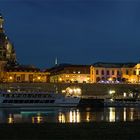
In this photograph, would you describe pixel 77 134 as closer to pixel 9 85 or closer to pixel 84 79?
pixel 9 85

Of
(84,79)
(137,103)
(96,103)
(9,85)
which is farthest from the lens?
(84,79)

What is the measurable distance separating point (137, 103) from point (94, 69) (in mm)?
61137

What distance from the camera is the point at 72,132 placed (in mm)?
27031

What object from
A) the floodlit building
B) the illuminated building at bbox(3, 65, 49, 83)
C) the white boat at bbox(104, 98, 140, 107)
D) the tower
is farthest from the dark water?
the tower

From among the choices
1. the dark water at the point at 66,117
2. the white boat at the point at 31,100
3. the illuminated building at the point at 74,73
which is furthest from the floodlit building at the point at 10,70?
the dark water at the point at 66,117

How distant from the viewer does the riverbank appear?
25453 millimetres

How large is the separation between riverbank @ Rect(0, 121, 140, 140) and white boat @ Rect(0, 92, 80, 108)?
36172mm

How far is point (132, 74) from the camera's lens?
138 meters

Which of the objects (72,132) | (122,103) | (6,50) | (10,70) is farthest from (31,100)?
(6,50)

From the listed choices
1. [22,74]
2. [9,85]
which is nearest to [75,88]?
[9,85]

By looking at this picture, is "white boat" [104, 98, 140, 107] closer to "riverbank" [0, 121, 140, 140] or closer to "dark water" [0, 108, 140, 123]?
"dark water" [0, 108, 140, 123]

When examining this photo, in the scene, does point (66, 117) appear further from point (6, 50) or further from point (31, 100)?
point (6, 50)

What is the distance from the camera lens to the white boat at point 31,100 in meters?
66.0

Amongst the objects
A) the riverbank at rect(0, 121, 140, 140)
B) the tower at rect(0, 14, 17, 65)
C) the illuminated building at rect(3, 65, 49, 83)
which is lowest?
the riverbank at rect(0, 121, 140, 140)
